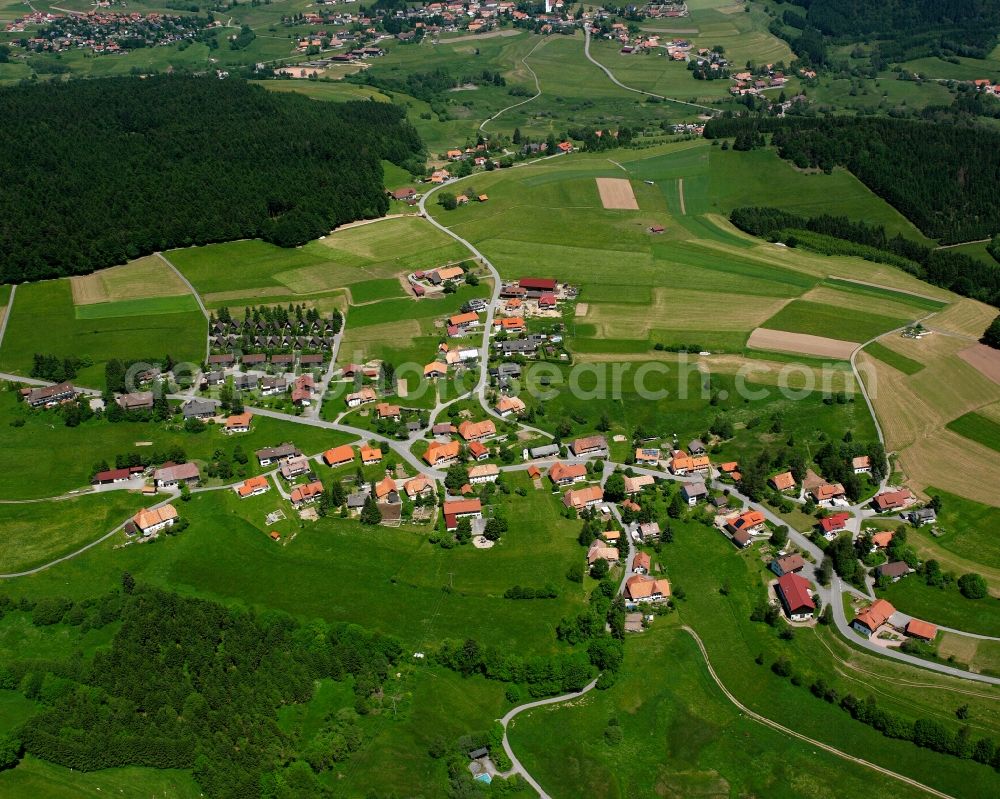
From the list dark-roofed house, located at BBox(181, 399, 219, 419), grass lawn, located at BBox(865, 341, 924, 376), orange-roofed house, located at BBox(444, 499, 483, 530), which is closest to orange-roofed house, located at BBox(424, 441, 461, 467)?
orange-roofed house, located at BBox(444, 499, 483, 530)

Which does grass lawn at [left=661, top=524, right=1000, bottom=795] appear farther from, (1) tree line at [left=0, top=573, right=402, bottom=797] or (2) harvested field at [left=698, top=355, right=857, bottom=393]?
(2) harvested field at [left=698, top=355, right=857, bottom=393]

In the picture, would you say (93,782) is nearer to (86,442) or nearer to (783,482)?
(86,442)

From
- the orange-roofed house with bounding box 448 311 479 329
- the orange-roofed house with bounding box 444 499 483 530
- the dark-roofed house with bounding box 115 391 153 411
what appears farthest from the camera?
the orange-roofed house with bounding box 448 311 479 329

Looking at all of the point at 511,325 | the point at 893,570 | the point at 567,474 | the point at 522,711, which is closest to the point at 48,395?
the point at 511,325

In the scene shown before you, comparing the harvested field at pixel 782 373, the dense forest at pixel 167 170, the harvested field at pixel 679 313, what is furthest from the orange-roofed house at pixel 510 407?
the dense forest at pixel 167 170

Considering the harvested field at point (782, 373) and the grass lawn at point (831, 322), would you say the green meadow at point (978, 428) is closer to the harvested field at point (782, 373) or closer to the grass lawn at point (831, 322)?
the harvested field at point (782, 373)

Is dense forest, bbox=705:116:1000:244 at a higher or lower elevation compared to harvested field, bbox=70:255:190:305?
higher

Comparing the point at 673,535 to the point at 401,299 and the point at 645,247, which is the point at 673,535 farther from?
the point at 645,247
